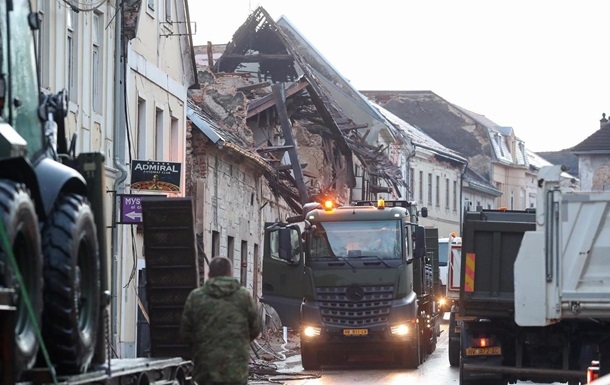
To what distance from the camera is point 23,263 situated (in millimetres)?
8852

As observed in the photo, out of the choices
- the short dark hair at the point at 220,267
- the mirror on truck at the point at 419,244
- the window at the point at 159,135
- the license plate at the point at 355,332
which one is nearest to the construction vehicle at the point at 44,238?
the short dark hair at the point at 220,267

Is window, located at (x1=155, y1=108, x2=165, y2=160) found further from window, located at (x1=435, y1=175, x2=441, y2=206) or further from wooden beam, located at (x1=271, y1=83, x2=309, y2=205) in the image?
window, located at (x1=435, y1=175, x2=441, y2=206)

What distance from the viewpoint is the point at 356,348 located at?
27688mm

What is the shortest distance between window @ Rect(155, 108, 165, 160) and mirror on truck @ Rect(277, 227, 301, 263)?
421cm

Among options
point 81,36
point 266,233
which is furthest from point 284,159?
point 81,36

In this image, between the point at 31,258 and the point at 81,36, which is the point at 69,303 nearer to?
the point at 31,258

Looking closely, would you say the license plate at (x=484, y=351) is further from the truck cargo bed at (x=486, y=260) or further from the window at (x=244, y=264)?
the window at (x=244, y=264)

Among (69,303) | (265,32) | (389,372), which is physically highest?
(265,32)

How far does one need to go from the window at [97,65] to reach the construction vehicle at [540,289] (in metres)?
8.51

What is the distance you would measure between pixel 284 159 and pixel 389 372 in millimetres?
20468

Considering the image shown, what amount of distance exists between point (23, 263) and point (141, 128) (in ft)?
67.2

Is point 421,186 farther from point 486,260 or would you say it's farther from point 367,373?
point 486,260

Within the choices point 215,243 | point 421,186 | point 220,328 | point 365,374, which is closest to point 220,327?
point 220,328

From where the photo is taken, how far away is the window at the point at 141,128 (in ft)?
95.5
